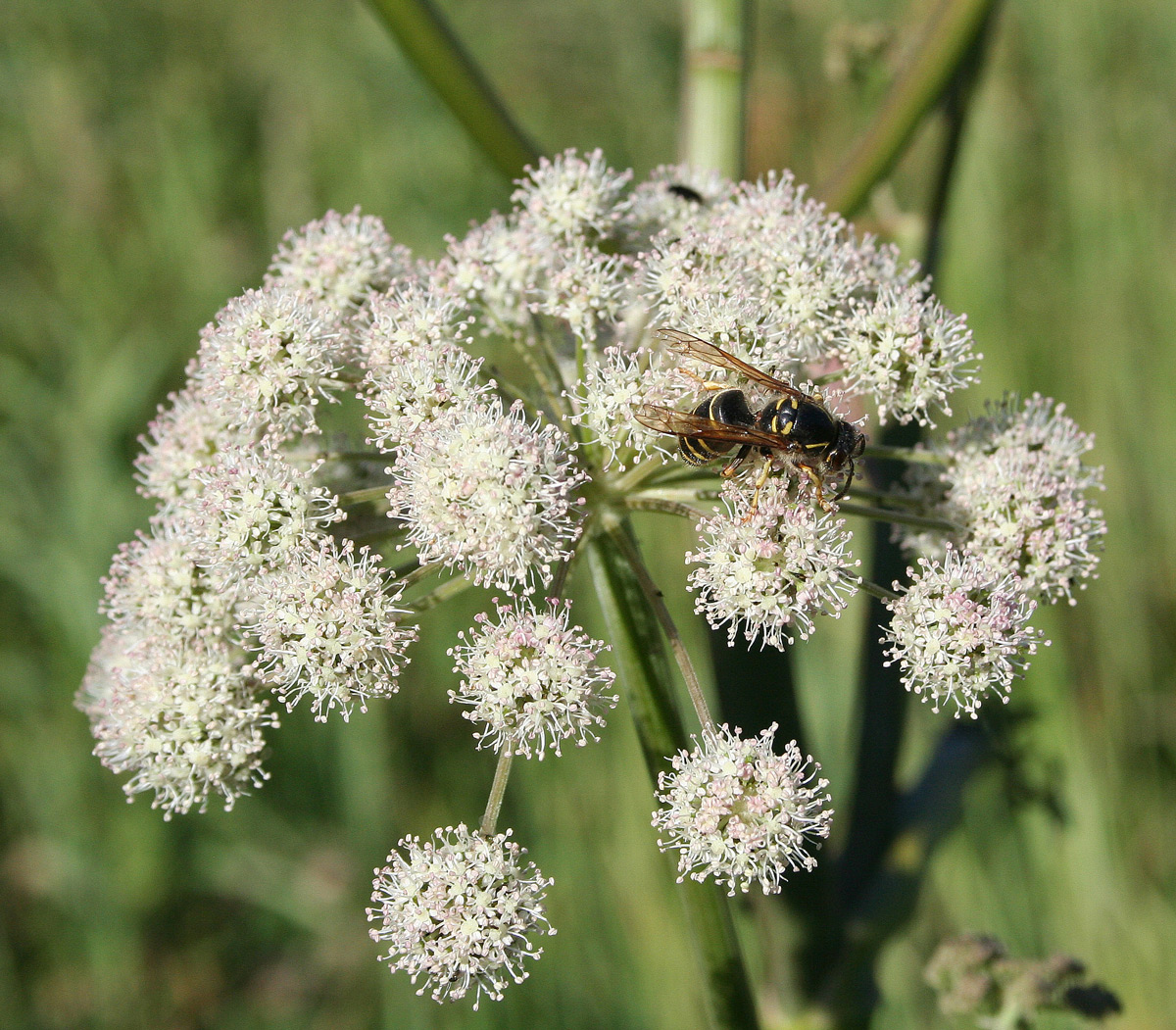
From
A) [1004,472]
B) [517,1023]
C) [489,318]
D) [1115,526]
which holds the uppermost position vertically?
[1115,526]

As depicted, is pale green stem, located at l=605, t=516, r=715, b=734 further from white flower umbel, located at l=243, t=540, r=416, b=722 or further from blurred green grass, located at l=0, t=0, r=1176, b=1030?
blurred green grass, located at l=0, t=0, r=1176, b=1030

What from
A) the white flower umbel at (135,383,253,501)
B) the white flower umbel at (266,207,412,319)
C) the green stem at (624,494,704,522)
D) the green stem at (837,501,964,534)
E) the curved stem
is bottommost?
the curved stem

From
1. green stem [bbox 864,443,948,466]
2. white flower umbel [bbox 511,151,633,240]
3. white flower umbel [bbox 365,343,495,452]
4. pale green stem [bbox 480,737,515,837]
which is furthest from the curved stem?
white flower umbel [bbox 511,151,633,240]

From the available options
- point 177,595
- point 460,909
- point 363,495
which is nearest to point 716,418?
point 363,495

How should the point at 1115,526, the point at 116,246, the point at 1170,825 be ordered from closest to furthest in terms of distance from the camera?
the point at 1170,825 → the point at 1115,526 → the point at 116,246

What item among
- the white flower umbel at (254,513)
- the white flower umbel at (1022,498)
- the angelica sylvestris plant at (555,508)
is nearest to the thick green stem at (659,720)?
the angelica sylvestris plant at (555,508)

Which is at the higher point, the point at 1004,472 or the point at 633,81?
the point at 633,81

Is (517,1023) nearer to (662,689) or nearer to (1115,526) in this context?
(662,689)

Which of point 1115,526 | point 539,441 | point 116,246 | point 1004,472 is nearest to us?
point 539,441

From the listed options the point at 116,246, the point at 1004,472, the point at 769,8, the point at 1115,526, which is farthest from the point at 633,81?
the point at 1004,472
